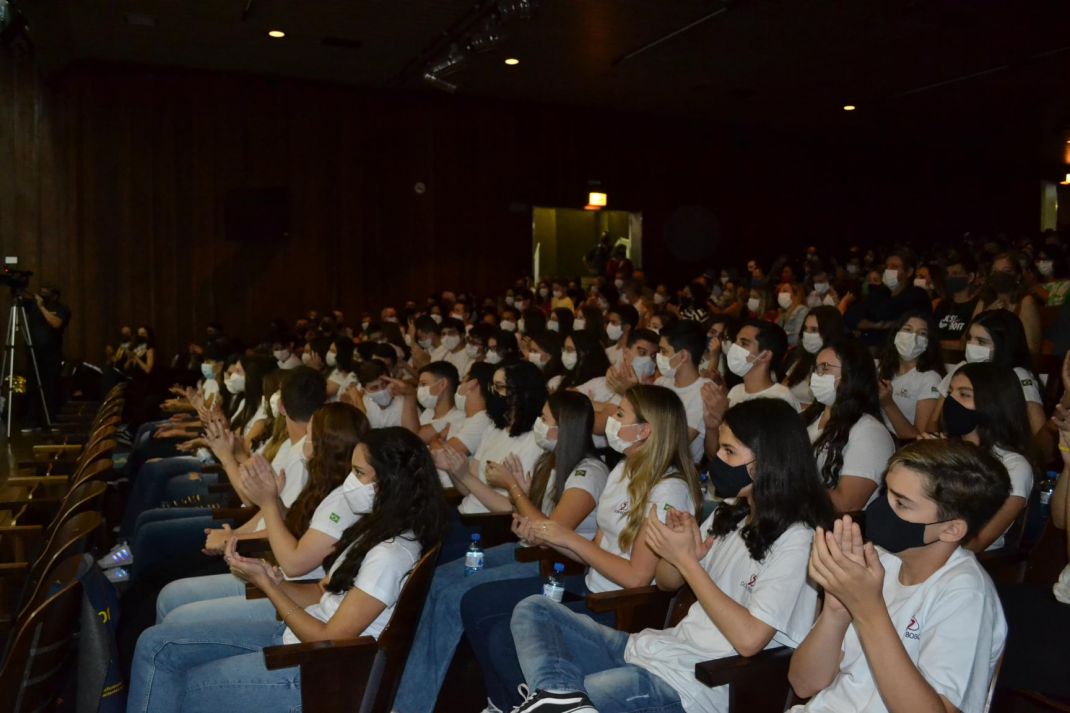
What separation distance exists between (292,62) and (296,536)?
9.37 m

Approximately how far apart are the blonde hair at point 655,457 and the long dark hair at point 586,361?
2716 millimetres

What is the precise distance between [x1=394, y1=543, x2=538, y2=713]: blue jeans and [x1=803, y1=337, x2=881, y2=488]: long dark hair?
1226 mm

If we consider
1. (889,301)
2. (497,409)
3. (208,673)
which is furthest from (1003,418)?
(889,301)

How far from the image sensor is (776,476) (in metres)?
2.54

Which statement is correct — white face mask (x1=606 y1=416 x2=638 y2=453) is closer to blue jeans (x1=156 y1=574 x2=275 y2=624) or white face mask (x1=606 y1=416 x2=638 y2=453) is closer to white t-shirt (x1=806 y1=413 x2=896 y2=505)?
white t-shirt (x1=806 y1=413 x2=896 y2=505)

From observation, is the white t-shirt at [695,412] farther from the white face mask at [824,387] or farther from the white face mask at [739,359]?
the white face mask at [824,387]

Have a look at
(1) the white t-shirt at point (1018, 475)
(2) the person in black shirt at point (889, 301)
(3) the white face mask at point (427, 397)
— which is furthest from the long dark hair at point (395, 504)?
(2) the person in black shirt at point (889, 301)

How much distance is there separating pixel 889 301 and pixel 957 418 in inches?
169

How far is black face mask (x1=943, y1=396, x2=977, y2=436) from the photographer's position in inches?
129

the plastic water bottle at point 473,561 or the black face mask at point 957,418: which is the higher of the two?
the black face mask at point 957,418

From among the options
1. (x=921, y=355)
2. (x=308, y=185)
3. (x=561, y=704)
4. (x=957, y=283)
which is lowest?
(x=561, y=704)

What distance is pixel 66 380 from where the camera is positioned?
11039mm

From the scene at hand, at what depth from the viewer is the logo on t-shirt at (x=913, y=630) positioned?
6.59 feet

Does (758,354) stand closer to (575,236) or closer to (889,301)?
(889,301)
